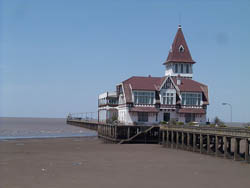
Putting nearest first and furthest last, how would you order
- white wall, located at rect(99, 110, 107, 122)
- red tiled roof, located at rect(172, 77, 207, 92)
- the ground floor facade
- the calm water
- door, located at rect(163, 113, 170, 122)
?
the ground floor facade, door, located at rect(163, 113, 170, 122), red tiled roof, located at rect(172, 77, 207, 92), the calm water, white wall, located at rect(99, 110, 107, 122)

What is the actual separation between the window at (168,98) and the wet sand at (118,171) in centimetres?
2160

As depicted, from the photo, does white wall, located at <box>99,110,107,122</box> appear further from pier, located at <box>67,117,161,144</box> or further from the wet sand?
the wet sand

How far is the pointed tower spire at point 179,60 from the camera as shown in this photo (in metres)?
71.9

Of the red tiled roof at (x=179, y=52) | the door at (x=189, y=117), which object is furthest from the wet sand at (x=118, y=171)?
the red tiled roof at (x=179, y=52)

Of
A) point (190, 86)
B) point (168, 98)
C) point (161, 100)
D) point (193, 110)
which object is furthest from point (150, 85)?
point (193, 110)

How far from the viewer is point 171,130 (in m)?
47.3

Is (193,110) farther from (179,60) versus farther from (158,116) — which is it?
(179,60)

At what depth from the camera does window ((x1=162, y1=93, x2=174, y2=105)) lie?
58219 mm

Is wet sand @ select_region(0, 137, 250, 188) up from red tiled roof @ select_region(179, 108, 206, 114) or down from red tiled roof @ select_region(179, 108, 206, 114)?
down

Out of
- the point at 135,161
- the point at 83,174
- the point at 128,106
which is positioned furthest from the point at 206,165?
the point at 128,106

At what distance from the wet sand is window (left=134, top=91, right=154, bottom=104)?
2138cm

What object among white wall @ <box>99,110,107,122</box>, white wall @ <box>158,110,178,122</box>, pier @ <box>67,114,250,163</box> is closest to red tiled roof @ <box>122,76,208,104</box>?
white wall @ <box>158,110,178,122</box>

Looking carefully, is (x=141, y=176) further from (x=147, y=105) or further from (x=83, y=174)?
(x=147, y=105)

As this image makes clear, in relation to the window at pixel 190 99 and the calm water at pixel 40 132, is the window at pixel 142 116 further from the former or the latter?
the calm water at pixel 40 132
